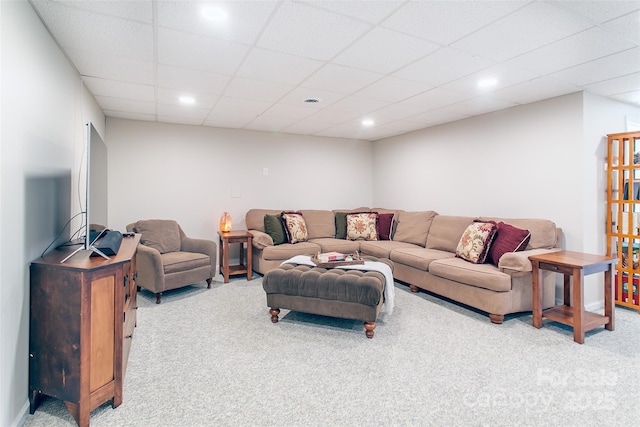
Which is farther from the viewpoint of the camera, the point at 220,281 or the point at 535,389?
the point at 220,281

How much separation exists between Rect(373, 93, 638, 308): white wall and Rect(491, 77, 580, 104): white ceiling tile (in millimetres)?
143

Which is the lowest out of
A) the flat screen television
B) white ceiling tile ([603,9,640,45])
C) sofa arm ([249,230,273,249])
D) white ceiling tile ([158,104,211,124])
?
sofa arm ([249,230,273,249])

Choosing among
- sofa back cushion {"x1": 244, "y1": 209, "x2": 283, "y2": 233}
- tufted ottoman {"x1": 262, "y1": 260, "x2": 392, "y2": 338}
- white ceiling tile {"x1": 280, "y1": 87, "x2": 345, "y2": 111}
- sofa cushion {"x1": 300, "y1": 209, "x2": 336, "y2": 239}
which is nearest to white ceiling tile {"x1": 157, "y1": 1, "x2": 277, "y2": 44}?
white ceiling tile {"x1": 280, "y1": 87, "x2": 345, "y2": 111}

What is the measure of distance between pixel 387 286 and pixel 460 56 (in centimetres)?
199

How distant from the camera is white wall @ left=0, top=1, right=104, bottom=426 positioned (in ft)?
5.27

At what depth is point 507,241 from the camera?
3441mm

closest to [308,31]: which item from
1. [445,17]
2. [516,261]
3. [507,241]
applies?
[445,17]

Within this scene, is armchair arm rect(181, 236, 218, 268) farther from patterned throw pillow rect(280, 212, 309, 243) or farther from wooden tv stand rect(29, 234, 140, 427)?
wooden tv stand rect(29, 234, 140, 427)

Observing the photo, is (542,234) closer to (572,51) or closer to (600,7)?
(572,51)

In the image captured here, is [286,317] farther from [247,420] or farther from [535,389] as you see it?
[535,389]

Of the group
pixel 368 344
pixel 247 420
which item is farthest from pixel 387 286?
pixel 247 420

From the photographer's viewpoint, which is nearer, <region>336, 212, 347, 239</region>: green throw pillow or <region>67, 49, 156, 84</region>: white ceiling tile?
<region>67, 49, 156, 84</region>: white ceiling tile

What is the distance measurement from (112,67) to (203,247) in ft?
7.43

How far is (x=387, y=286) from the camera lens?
10.1ft
